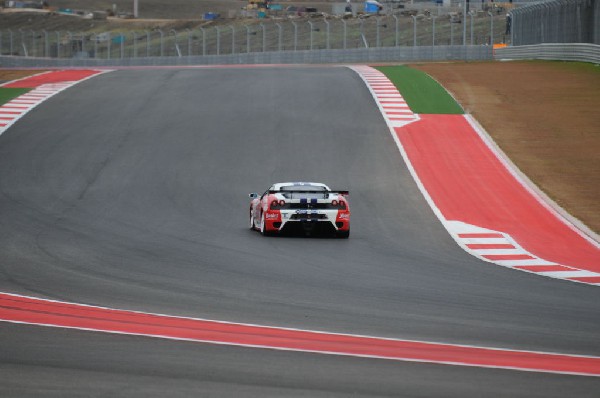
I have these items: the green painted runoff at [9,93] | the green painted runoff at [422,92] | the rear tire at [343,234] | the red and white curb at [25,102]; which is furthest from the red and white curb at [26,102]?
the rear tire at [343,234]

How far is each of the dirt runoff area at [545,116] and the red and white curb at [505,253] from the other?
2517 millimetres

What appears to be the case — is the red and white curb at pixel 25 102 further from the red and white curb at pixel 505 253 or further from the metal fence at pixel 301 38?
the metal fence at pixel 301 38

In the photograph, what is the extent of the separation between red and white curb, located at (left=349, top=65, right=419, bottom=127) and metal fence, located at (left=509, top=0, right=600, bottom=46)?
10.4m

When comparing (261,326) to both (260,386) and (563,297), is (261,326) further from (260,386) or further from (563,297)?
(563,297)

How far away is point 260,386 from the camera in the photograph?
8.32m

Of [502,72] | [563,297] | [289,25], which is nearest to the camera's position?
[563,297]

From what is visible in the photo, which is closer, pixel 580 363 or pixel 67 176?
pixel 580 363

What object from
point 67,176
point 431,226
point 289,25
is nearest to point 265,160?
point 67,176

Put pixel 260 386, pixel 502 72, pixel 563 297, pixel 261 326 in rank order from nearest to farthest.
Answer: pixel 260 386 → pixel 261 326 → pixel 563 297 → pixel 502 72

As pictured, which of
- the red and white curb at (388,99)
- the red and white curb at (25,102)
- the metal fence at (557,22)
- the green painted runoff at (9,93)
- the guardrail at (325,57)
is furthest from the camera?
the guardrail at (325,57)

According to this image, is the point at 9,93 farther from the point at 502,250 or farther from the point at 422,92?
the point at 502,250

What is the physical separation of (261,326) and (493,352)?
7.54ft

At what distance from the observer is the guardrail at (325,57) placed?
65062mm

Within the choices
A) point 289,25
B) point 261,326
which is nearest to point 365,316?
point 261,326
